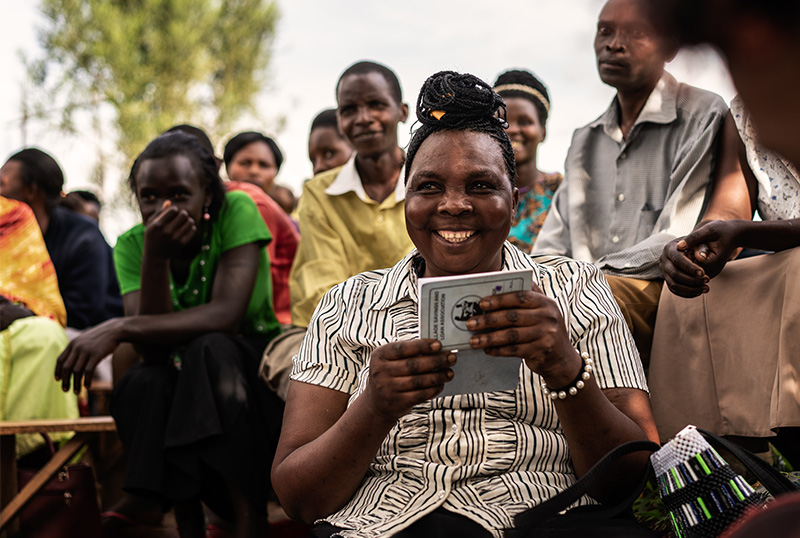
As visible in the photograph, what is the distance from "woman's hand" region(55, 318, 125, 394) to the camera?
12.3 ft

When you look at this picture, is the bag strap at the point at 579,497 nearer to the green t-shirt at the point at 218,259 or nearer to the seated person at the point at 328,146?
the green t-shirt at the point at 218,259

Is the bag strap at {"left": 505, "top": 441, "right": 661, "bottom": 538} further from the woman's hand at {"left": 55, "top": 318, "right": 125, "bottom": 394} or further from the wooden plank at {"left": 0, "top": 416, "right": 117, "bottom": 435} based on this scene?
the wooden plank at {"left": 0, "top": 416, "right": 117, "bottom": 435}

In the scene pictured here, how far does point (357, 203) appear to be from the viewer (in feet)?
14.6

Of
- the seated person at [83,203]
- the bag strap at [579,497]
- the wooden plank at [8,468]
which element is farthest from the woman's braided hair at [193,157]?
the seated person at [83,203]

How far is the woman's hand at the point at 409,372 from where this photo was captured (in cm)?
187

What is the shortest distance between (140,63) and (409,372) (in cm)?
1995

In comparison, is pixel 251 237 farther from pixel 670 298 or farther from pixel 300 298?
pixel 670 298

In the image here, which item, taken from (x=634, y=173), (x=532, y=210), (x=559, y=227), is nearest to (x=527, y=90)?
(x=532, y=210)

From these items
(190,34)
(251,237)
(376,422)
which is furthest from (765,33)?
(190,34)

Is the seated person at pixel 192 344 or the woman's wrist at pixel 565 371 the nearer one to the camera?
the woman's wrist at pixel 565 371

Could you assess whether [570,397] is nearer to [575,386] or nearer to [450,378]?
[575,386]

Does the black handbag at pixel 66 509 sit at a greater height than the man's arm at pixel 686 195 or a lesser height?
lesser

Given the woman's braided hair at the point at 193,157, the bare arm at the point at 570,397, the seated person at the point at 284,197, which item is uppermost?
the seated person at the point at 284,197

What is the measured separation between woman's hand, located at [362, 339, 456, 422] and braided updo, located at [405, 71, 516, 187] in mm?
815
